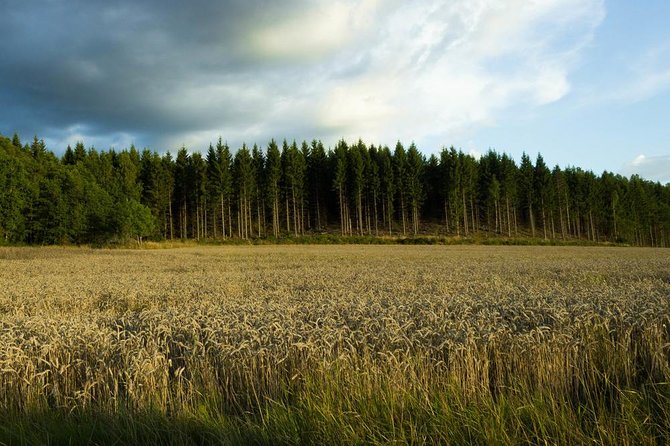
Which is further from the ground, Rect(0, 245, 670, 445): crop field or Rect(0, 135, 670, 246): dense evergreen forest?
Rect(0, 135, 670, 246): dense evergreen forest

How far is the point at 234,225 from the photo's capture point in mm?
94188

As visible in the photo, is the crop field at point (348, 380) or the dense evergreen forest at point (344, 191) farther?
the dense evergreen forest at point (344, 191)

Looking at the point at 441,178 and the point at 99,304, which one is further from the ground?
the point at 441,178

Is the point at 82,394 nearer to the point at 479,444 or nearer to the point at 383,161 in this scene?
the point at 479,444

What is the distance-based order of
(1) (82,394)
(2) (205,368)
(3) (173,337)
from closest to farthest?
(1) (82,394)
(2) (205,368)
(3) (173,337)

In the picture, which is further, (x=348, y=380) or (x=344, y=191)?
(x=344, y=191)

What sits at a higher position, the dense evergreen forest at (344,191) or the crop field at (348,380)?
the dense evergreen forest at (344,191)

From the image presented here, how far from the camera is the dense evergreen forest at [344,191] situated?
85.8m

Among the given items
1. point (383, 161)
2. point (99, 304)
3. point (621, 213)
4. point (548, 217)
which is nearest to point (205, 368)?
point (99, 304)

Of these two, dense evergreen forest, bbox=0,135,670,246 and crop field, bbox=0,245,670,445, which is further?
dense evergreen forest, bbox=0,135,670,246

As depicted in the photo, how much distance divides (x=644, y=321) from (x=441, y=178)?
91.9 meters

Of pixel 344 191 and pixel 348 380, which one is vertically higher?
pixel 344 191

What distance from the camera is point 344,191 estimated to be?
295 ft

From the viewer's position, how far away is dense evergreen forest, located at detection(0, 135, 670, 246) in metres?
85.8
